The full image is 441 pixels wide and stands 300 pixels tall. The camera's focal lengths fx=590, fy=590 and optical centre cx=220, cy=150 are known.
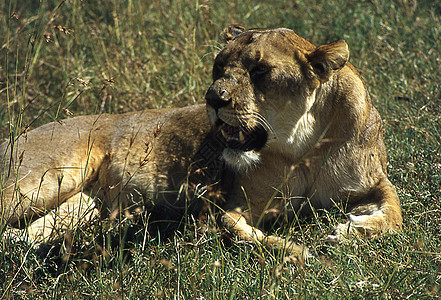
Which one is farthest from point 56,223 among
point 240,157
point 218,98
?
point 218,98

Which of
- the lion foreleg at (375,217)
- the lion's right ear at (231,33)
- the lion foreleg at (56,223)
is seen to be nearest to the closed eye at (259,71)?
the lion's right ear at (231,33)

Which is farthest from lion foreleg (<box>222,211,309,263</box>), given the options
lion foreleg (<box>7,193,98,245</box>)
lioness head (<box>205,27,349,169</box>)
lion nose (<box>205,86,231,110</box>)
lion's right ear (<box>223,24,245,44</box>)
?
lion's right ear (<box>223,24,245,44</box>)

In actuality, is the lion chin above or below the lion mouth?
below

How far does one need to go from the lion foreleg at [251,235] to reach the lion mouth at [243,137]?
0.39m

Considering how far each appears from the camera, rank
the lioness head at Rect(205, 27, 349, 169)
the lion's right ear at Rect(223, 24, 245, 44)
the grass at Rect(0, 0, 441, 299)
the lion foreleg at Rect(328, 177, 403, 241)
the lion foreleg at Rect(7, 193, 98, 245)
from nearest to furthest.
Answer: the grass at Rect(0, 0, 441, 299)
the lion foreleg at Rect(328, 177, 403, 241)
the lioness head at Rect(205, 27, 349, 169)
the lion foreleg at Rect(7, 193, 98, 245)
the lion's right ear at Rect(223, 24, 245, 44)

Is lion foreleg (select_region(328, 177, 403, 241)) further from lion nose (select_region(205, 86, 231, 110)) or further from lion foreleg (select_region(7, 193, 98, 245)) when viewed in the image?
lion foreleg (select_region(7, 193, 98, 245))

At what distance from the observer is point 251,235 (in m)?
3.10

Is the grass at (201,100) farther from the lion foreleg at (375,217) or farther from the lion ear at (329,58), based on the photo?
the lion ear at (329,58)

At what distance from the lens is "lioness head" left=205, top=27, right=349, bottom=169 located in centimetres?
311

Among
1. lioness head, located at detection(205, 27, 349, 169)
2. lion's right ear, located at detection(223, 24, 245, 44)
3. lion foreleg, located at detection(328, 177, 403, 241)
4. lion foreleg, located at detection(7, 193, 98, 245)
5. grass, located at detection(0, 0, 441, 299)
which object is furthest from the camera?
lion's right ear, located at detection(223, 24, 245, 44)

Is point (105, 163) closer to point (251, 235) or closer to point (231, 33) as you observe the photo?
point (231, 33)

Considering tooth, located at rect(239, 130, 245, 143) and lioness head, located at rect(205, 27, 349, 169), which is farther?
tooth, located at rect(239, 130, 245, 143)

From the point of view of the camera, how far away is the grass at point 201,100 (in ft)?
8.76

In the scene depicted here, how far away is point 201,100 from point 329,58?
2.03 meters
